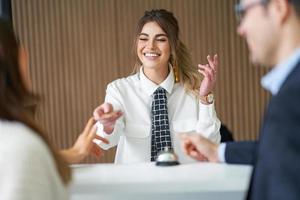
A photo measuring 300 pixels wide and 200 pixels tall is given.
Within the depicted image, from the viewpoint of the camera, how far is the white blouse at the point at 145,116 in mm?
2264

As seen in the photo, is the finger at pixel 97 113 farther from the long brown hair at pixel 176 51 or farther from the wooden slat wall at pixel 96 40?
the wooden slat wall at pixel 96 40

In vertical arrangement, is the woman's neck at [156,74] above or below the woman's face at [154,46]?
below

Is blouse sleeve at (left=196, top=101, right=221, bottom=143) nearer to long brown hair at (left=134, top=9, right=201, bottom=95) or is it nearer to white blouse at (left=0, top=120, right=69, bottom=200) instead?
long brown hair at (left=134, top=9, right=201, bottom=95)

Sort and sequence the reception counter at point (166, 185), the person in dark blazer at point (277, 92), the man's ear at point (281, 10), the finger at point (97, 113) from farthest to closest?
the finger at point (97, 113) → the reception counter at point (166, 185) → the man's ear at point (281, 10) → the person in dark blazer at point (277, 92)

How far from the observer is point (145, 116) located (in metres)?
2.33

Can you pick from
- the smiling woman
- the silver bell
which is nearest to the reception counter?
the silver bell

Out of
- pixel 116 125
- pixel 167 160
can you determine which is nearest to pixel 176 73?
pixel 116 125

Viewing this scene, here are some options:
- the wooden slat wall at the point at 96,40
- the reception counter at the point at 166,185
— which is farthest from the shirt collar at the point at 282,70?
the wooden slat wall at the point at 96,40

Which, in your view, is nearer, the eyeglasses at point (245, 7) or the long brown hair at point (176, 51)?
the eyeglasses at point (245, 7)

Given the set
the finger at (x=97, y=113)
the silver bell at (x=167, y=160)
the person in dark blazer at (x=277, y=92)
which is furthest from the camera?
the finger at (x=97, y=113)

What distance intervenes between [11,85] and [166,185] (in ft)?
1.77

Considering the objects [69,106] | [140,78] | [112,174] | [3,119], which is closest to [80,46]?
[69,106]

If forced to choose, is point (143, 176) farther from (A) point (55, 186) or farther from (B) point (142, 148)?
(B) point (142, 148)

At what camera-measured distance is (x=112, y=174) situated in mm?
1464
